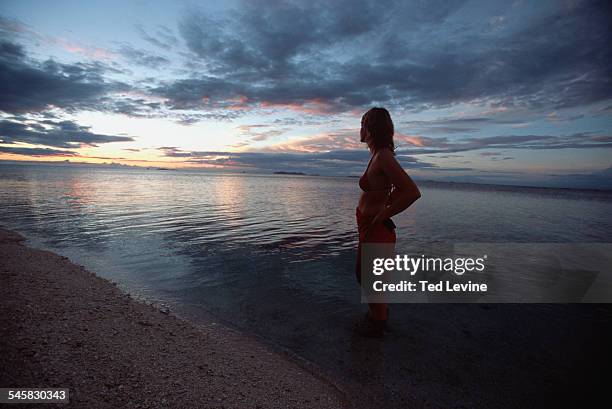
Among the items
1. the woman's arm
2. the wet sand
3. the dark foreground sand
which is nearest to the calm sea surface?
the wet sand

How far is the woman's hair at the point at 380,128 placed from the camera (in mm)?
4232

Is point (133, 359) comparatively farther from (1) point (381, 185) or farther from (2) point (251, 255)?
(2) point (251, 255)

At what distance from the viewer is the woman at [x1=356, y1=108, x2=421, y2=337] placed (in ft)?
13.0

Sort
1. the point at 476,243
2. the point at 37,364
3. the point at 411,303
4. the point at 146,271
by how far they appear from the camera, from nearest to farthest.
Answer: the point at 37,364 → the point at 411,303 → the point at 146,271 → the point at 476,243

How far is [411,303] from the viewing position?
285 inches

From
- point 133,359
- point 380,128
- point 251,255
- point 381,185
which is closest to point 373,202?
point 381,185

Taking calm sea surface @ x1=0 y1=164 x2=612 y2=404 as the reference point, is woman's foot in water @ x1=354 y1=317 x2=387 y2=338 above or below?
above

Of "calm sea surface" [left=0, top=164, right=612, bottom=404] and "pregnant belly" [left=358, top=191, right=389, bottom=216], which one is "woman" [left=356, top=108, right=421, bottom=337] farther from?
"calm sea surface" [left=0, top=164, right=612, bottom=404]

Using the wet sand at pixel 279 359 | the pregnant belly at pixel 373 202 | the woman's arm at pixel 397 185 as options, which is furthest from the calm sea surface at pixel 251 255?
the woman's arm at pixel 397 185

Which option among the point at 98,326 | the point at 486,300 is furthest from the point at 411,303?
the point at 98,326

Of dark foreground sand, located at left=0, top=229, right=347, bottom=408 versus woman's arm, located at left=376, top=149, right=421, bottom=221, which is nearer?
dark foreground sand, located at left=0, top=229, right=347, bottom=408

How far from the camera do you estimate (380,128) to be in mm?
4242

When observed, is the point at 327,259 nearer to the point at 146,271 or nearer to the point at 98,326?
the point at 146,271

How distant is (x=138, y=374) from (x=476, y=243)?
15.3 metres
